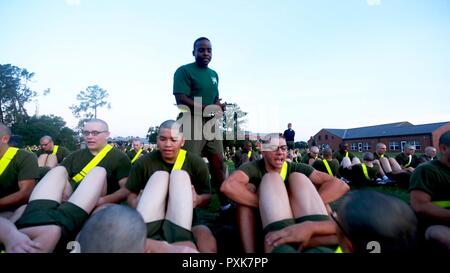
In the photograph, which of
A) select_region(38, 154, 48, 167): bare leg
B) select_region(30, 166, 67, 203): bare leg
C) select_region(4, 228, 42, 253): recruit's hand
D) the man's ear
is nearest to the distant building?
select_region(38, 154, 48, 167): bare leg

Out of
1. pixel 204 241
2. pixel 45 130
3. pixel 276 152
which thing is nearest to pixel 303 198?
pixel 276 152

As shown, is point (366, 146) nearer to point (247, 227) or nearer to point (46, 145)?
point (46, 145)

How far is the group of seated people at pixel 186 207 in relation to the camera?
132cm

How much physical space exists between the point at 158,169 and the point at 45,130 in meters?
42.9

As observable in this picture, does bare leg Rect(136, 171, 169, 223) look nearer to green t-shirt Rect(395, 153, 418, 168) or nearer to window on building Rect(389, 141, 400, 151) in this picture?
green t-shirt Rect(395, 153, 418, 168)

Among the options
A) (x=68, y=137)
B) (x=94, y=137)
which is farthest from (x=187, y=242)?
(x=68, y=137)

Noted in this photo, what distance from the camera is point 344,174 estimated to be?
404 inches

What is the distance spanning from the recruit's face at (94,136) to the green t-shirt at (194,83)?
1489 mm

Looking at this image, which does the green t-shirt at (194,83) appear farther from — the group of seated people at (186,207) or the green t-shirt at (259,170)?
the green t-shirt at (259,170)

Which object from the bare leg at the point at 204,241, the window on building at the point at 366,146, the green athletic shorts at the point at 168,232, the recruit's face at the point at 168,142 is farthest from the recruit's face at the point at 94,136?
the window on building at the point at 366,146

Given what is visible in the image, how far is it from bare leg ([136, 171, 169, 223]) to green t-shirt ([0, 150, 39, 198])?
74.6 inches

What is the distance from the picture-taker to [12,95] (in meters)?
46.8

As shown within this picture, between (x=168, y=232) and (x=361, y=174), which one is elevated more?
(x=168, y=232)
